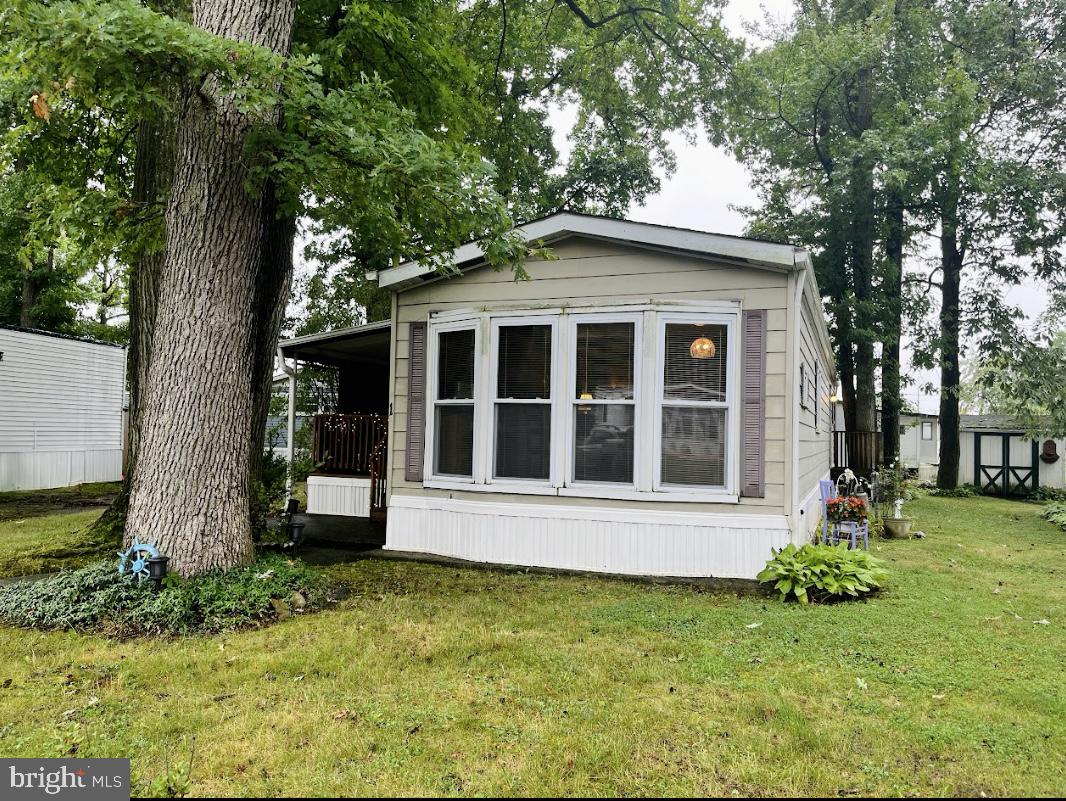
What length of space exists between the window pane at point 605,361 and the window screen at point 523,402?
0.34m

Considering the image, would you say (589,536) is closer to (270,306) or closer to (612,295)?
(612,295)

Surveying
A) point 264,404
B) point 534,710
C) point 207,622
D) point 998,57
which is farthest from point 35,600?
point 998,57

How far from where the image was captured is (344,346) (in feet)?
30.8

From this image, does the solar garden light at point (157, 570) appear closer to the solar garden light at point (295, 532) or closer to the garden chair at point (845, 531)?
the solar garden light at point (295, 532)

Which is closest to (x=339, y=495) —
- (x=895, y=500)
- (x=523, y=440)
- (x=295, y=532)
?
(x=295, y=532)

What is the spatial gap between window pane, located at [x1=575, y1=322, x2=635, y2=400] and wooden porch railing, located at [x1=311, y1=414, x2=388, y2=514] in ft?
12.1

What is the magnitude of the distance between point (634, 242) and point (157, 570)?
4.59 meters

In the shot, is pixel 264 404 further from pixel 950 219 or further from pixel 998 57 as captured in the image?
pixel 998 57

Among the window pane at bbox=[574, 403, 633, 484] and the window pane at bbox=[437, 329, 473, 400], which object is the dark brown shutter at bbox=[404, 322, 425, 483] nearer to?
the window pane at bbox=[437, 329, 473, 400]

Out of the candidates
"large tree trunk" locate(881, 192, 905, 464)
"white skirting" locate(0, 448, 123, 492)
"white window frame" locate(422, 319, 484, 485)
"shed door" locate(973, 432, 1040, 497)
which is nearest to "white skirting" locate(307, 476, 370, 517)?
"white window frame" locate(422, 319, 484, 485)

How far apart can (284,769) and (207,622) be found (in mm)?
2068

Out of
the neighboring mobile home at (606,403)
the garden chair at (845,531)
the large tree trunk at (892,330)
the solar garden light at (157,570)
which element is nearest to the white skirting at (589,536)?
the neighboring mobile home at (606,403)

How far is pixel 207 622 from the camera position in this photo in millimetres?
4336

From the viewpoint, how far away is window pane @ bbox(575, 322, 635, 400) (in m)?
6.11
